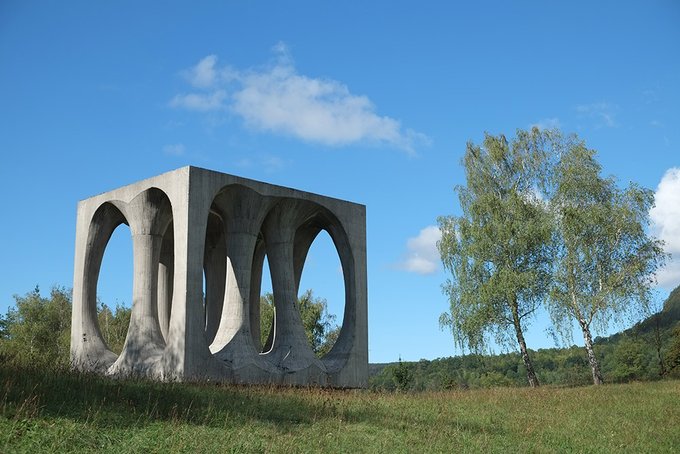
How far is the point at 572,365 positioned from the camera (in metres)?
87.4

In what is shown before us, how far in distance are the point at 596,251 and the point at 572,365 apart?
62.2 metres

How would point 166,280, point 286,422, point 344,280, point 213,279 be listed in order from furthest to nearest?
1. point 166,280
2. point 213,279
3. point 344,280
4. point 286,422

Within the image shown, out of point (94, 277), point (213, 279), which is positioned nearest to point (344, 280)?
point (213, 279)

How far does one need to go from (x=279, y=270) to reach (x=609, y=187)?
1552 cm

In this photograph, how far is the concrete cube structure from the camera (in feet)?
67.4

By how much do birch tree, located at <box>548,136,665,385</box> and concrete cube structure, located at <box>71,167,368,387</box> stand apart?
9.58 metres

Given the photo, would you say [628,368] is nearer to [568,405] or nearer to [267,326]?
[267,326]

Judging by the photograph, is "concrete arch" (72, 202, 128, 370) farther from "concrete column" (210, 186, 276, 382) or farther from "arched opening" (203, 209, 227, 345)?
"concrete column" (210, 186, 276, 382)

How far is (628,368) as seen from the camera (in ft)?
186

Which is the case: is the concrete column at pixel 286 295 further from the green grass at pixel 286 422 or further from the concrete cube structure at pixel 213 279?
the green grass at pixel 286 422

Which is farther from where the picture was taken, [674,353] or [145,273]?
[674,353]

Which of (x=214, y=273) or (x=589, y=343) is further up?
(x=214, y=273)

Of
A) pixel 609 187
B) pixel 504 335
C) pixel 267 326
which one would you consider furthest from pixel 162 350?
pixel 267 326

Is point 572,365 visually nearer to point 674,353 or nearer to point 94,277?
point 674,353
